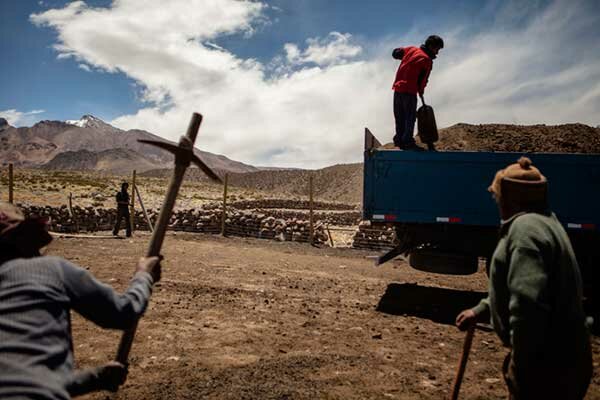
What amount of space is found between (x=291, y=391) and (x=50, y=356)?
2.35 m

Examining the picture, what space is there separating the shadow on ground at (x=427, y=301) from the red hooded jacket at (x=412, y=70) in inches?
134

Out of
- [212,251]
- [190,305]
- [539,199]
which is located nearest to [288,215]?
[212,251]

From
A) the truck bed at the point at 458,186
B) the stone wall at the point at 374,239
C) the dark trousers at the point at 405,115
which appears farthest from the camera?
the stone wall at the point at 374,239

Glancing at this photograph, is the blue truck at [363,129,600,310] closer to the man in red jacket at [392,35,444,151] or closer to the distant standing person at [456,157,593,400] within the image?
the man in red jacket at [392,35,444,151]

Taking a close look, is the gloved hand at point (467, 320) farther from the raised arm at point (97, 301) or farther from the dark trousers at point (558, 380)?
the raised arm at point (97, 301)

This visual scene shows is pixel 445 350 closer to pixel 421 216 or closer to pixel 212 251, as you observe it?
pixel 421 216

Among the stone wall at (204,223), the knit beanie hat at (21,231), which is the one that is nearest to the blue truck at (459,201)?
the knit beanie hat at (21,231)

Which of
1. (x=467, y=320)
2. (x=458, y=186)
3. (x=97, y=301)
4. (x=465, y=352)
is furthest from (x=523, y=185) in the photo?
(x=458, y=186)

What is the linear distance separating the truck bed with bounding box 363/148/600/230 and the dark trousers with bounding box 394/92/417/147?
668mm

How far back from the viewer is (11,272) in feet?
5.25

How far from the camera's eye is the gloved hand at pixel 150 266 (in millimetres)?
2115

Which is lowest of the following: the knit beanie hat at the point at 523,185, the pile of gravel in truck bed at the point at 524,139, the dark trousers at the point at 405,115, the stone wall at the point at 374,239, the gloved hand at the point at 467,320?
the stone wall at the point at 374,239

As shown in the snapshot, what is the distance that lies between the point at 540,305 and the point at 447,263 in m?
4.56

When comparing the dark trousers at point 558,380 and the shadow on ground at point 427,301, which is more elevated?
the dark trousers at point 558,380
